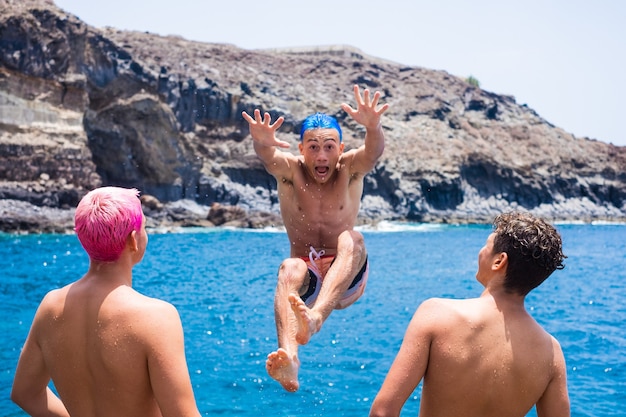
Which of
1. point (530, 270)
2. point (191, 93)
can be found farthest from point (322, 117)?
point (191, 93)

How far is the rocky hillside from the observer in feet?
137

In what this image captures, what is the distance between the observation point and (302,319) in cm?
482

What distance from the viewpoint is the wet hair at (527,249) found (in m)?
3.01

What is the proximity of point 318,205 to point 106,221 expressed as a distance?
353 cm

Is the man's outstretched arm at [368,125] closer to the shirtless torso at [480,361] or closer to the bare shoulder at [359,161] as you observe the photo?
the bare shoulder at [359,161]

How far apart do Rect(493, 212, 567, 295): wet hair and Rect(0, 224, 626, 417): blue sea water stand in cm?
753

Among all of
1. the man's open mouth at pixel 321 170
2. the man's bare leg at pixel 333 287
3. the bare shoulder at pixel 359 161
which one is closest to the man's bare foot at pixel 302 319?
the man's bare leg at pixel 333 287

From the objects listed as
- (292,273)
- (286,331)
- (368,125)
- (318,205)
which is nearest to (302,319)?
(286,331)

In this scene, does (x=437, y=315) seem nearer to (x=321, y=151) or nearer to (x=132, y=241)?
(x=132, y=241)

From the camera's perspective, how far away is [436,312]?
2982 mm

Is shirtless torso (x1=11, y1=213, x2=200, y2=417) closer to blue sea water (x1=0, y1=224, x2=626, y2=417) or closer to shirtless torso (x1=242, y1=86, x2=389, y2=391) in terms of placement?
shirtless torso (x1=242, y1=86, x2=389, y2=391)

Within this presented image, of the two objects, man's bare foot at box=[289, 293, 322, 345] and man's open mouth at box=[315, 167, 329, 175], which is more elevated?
man's open mouth at box=[315, 167, 329, 175]

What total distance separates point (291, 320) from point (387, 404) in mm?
2159

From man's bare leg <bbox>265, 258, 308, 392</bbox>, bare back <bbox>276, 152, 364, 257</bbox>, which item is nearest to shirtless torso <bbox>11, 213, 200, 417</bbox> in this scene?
man's bare leg <bbox>265, 258, 308, 392</bbox>
